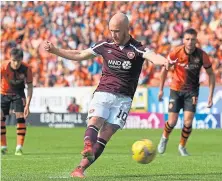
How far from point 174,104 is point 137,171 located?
4.51m

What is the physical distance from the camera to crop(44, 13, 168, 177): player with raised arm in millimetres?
10953

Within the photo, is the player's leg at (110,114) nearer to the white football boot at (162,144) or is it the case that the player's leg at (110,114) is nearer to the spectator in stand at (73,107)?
the white football boot at (162,144)

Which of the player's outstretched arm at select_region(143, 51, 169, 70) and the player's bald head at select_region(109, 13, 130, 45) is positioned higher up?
the player's bald head at select_region(109, 13, 130, 45)

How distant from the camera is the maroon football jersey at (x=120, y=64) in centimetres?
1110

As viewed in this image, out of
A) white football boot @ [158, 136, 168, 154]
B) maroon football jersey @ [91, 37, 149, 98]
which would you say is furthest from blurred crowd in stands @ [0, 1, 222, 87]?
maroon football jersey @ [91, 37, 149, 98]

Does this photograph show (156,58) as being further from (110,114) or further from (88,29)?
(88,29)

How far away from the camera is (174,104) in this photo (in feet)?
54.0

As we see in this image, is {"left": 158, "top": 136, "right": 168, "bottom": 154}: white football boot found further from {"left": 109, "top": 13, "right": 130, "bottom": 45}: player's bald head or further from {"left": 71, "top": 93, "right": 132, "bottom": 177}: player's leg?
{"left": 109, "top": 13, "right": 130, "bottom": 45}: player's bald head

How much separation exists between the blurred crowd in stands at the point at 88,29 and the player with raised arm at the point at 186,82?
1280 cm

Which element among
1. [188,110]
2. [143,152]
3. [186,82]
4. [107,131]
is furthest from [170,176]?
[186,82]

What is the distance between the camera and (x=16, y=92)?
56.5 feet

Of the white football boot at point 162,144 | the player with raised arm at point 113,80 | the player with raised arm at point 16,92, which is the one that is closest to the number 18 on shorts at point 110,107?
the player with raised arm at point 113,80

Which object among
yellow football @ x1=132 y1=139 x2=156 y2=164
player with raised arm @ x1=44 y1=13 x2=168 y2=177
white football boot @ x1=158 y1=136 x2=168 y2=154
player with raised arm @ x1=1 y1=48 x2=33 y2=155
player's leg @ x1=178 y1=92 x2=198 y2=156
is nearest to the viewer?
yellow football @ x1=132 y1=139 x2=156 y2=164

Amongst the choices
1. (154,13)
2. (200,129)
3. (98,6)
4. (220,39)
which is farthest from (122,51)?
(98,6)
